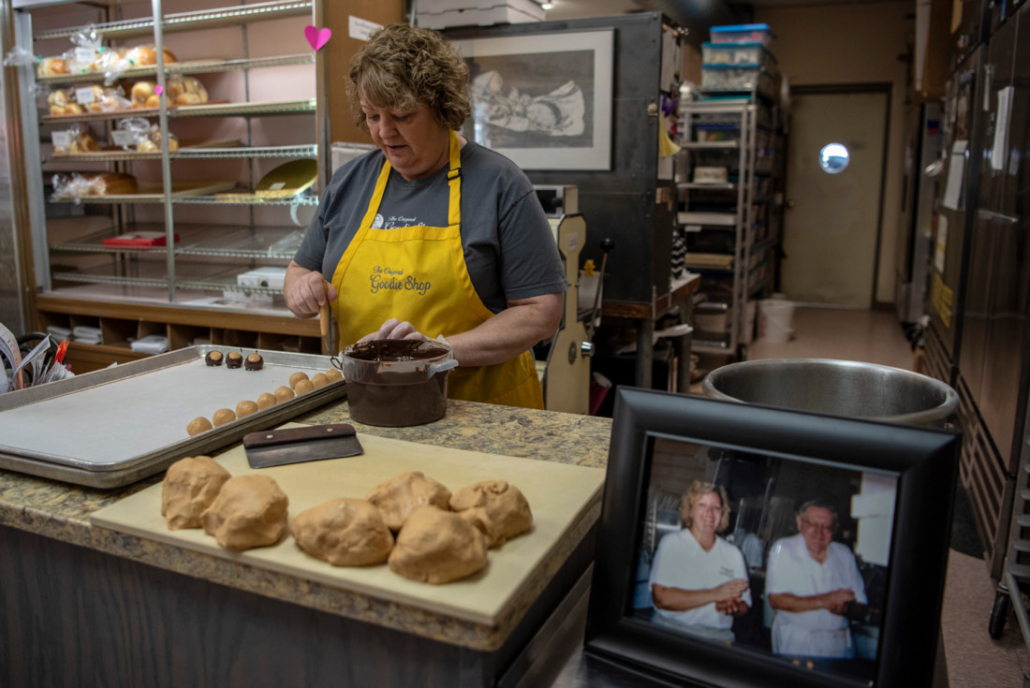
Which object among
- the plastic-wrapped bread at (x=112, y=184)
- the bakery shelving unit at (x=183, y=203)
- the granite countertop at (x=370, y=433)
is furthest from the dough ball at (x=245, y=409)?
the plastic-wrapped bread at (x=112, y=184)

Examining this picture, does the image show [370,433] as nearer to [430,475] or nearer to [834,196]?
[430,475]

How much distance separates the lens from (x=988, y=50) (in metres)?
3.21

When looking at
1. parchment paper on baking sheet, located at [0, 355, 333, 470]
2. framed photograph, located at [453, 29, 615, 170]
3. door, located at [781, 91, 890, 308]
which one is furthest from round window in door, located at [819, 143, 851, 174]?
parchment paper on baking sheet, located at [0, 355, 333, 470]

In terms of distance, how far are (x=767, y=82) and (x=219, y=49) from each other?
168 inches

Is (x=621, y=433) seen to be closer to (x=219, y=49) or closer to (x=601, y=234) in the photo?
(x=601, y=234)

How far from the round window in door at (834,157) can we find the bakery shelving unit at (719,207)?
3.17 metres

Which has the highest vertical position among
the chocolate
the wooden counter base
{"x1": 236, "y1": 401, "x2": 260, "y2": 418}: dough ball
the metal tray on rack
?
the chocolate

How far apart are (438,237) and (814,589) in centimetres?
124

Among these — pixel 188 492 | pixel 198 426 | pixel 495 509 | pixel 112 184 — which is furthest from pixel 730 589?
pixel 112 184

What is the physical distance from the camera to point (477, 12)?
351 centimetres

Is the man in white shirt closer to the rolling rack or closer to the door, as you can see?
the rolling rack

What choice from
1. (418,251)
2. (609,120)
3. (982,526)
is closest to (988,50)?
(609,120)

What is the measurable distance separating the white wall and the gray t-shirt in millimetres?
8055

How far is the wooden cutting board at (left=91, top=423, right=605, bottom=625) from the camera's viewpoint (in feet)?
2.59
